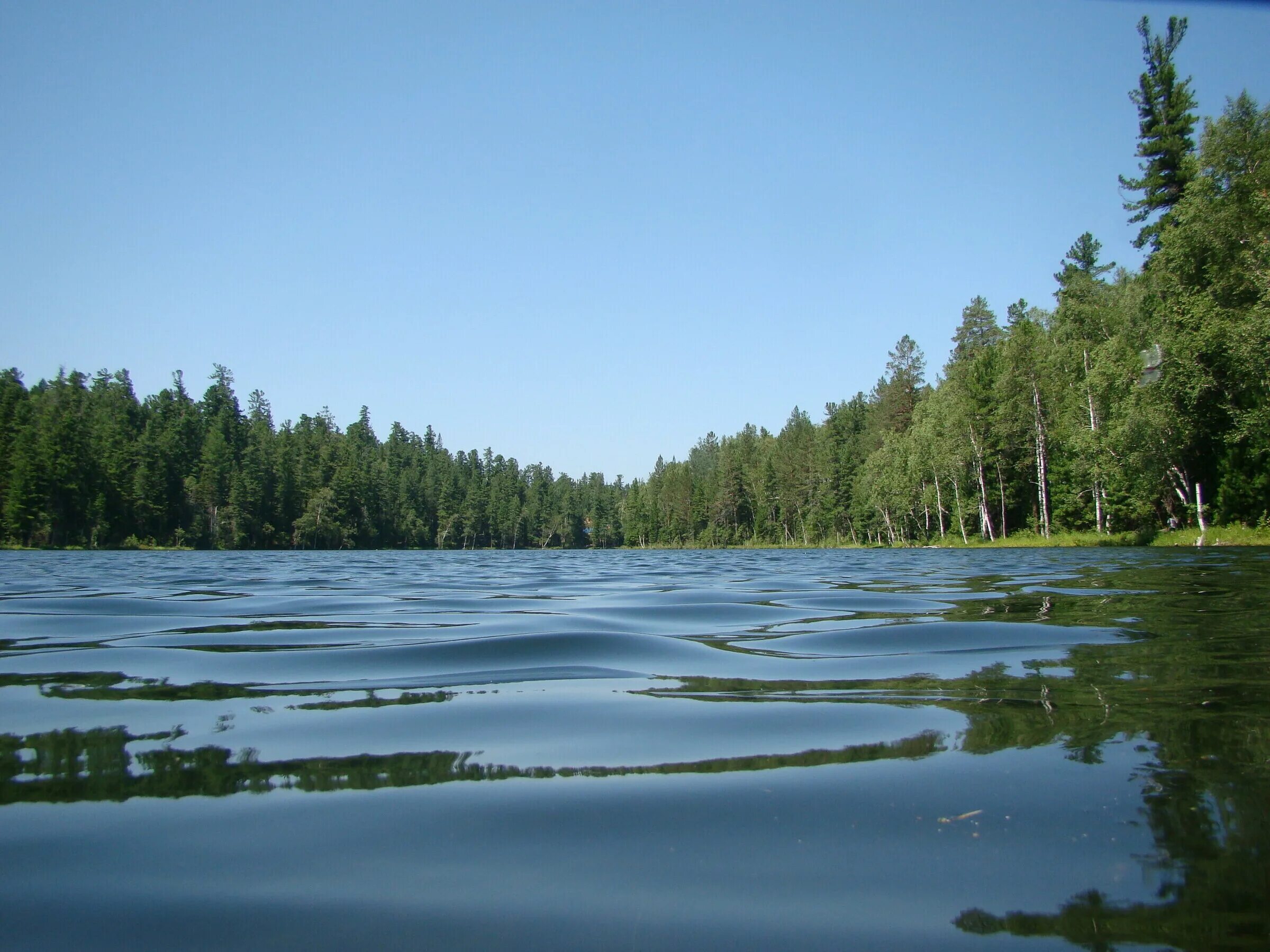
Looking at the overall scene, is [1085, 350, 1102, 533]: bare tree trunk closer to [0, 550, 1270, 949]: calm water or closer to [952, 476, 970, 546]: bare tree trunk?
[952, 476, 970, 546]: bare tree trunk

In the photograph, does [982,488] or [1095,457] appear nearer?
[1095,457]

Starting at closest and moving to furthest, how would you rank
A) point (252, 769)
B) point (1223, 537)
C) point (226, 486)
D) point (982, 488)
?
point (252, 769) < point (1223, 537) < point (982, 488) < point (226, 486)

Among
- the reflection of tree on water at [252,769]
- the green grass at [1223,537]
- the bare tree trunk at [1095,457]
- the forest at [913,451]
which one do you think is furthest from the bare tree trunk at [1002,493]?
the reflection of tree on water at [252,769]

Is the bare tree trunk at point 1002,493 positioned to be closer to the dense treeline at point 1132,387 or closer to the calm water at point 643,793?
the dense treeline at point 1132,387

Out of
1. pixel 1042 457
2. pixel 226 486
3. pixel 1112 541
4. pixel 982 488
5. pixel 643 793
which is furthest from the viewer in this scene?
pixel 226 486

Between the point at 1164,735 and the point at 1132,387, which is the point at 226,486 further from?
the point at 1164,735

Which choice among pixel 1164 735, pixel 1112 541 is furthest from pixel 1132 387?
pixel 1164 735

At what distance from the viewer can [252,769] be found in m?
3.17

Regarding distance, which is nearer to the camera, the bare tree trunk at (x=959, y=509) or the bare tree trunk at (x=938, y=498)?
the bare tree trunk at (x=959, y=509)

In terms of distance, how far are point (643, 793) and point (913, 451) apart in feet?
214

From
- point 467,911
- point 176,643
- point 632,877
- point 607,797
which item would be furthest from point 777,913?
point 176,643

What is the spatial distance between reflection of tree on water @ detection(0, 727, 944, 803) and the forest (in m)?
30.9

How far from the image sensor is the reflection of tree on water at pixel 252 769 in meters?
2.91

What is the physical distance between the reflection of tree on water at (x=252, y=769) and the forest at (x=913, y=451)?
30896 mm
